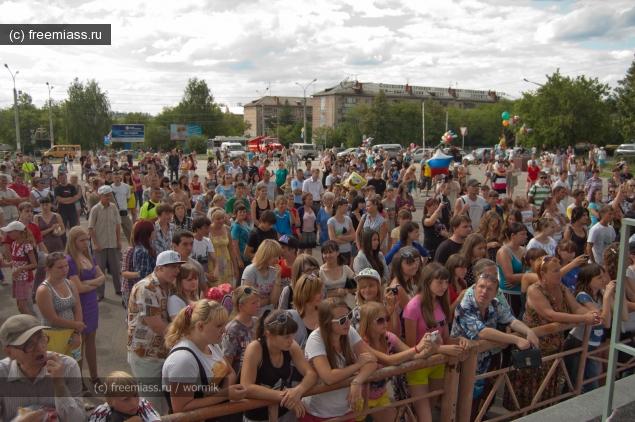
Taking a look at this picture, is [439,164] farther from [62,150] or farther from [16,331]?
[62,150]

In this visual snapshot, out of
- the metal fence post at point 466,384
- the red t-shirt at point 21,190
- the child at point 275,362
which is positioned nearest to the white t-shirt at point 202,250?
the child at point 275,362

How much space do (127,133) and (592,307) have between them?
8074cm

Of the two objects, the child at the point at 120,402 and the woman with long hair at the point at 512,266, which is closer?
the child at the point at 120,402

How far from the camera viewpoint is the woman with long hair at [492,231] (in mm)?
5848

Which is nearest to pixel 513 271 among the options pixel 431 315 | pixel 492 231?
pixel 492 231

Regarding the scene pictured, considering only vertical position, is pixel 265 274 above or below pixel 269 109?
below

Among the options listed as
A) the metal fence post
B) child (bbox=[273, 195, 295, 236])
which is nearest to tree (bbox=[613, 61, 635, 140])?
child (bbox=[273, 195, 295, 236])

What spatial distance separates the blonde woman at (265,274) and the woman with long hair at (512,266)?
250 cm

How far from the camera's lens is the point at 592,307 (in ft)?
13.8

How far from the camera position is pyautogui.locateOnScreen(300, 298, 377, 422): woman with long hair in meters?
3.04

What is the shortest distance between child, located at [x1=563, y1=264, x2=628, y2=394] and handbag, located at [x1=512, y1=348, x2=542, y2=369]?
83 centimetres

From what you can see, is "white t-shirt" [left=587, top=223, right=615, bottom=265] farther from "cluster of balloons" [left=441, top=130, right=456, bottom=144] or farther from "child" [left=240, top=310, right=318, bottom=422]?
"cluster of balloons" [left=441, top=130, right=456, bottom=144]

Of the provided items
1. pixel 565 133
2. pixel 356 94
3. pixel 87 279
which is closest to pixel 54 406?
pixel 87 279

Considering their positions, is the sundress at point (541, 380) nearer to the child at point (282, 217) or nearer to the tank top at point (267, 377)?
the tank top at point (267, 377)
